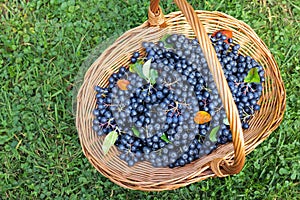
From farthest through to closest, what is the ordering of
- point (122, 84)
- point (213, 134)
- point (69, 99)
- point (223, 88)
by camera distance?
point (69, 99)
point (122, 84)
point (213, 134)
point (223, 88)

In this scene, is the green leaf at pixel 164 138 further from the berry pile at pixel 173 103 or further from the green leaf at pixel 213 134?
the green leaf at pixel 213 134

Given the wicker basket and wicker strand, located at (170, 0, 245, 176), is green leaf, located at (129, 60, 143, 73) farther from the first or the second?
wicker strand, located at (170, 0, 245, 176)

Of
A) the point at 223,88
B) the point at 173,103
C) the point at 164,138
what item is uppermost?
the point at 223,88

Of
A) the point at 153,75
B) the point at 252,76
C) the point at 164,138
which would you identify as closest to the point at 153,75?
the point at 153,75

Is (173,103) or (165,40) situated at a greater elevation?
(165,40)

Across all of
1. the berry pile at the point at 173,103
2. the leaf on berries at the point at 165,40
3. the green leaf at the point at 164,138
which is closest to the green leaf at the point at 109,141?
the berry pile at the point at 173,103

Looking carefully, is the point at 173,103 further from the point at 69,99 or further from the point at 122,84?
the point at 69,99

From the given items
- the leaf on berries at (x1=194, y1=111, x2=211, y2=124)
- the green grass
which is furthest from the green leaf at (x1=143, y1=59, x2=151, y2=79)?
the green grass
